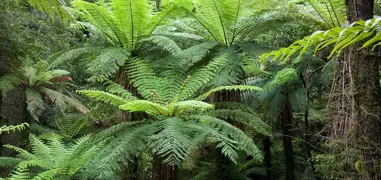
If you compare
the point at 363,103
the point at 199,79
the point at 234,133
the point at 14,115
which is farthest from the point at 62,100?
the point at 363,103

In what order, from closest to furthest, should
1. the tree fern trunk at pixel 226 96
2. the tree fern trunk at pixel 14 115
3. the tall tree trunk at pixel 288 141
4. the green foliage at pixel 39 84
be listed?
the tree fern trunk at pixel 226 96 < the tall tree trunk at pixel 288 141 < the green foliage at pixel 39 84 < the tree fern trunk at pixel 14 115

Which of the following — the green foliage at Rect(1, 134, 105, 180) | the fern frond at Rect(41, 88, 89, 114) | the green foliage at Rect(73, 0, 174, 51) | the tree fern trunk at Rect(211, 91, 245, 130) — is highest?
the green foliage at Rect(73, 0, 174, 51)

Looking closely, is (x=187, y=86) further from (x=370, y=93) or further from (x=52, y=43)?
(x=52, y=43)

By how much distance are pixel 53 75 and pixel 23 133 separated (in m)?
1.13

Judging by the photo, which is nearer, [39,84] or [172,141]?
[172,141]

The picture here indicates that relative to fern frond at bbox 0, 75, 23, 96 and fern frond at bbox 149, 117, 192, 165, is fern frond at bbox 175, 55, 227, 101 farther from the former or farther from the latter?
fern frond at bbox 0, 75, 23, 96

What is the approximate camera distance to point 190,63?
341 cm

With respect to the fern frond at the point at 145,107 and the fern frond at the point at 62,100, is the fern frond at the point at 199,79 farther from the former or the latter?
the fern frond at the point at 62,100

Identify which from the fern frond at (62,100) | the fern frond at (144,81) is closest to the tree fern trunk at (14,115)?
the fern frond at (62,100)

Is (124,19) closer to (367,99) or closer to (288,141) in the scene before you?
(288,141)

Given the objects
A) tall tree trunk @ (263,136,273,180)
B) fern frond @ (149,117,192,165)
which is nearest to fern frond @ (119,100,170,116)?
fern frond @ (149,117,192,165)

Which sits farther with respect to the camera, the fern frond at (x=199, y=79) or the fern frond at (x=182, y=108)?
the fern frond at (x=199, y=79)

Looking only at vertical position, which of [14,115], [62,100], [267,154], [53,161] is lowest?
[267,154]

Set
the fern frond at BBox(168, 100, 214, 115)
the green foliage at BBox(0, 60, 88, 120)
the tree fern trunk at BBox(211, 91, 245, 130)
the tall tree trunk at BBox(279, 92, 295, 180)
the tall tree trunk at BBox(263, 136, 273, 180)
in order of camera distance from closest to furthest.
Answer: the fern frond at BBox(168, 100, 214, 115) < the tree fern trunk at BBox(211, 91, 245, 130) < the tall tree trunk at BBox(279, 92, 295, 180) < the tall tree trunk at BBox(263, 136, 273, 180) < the green foliage at BBox(0, 60, 88, 120)
